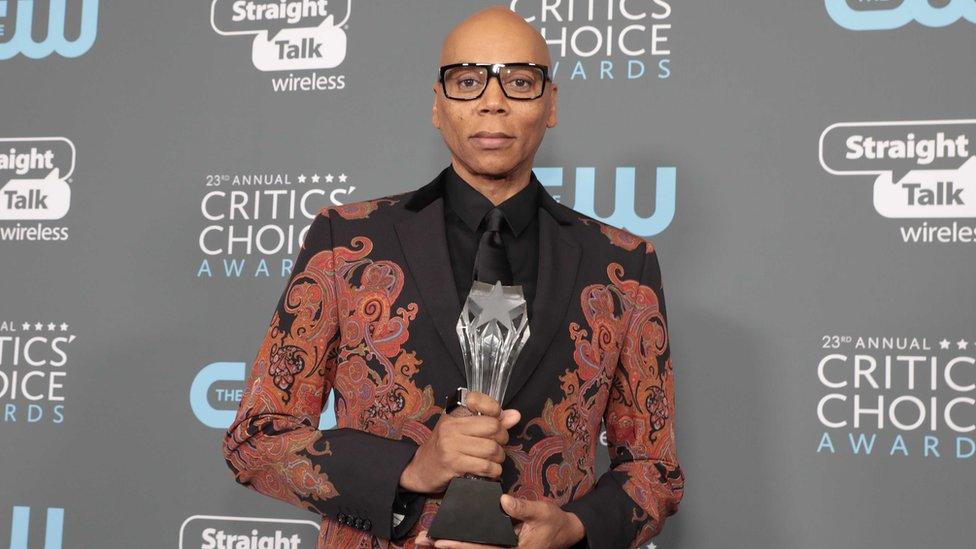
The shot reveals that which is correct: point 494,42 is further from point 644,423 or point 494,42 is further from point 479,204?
point 644,423

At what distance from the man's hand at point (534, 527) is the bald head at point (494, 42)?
2.03 feet

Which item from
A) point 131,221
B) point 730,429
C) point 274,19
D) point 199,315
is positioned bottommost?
point 730,429

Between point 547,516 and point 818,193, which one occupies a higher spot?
point 818,193

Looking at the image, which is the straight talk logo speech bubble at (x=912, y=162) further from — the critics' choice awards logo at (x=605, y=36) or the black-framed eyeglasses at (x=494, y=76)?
the black-framed eyeglasses at (x=494, y=76)

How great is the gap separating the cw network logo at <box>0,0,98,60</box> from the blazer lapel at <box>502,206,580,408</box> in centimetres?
157

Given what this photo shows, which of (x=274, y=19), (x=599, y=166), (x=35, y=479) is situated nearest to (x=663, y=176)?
(x=599, y=166)

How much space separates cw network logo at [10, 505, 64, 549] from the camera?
2.55 metres

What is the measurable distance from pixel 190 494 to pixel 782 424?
4.27 ft

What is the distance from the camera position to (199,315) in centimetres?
254

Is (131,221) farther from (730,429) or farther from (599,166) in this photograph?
(730,429)

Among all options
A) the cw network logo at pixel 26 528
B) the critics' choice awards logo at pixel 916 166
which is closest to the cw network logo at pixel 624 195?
the critics' choice awards logo at pixel 916 166

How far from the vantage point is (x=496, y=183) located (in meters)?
1.61

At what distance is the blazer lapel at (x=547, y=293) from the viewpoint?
1.47 metres

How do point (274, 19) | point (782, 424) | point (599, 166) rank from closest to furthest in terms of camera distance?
point (782, 424), point (599, 166), point (274, 19)
